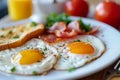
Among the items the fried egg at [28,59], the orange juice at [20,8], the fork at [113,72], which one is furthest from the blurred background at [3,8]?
the fork at [113,72]

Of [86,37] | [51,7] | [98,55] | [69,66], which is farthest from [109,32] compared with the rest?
[51,7]

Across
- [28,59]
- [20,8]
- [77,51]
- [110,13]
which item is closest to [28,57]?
[28,59]

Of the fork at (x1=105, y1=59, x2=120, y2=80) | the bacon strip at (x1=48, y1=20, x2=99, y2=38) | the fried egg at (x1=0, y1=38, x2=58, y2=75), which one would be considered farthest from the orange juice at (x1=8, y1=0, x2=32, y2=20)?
the fork at (x1=105, y1=59, x2=120, y2=80)

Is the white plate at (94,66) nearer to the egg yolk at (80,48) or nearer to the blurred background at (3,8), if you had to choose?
the egg yolk at (80,48)

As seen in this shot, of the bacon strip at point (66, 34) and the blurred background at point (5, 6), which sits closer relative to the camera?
the bacon strip at point (66, 34)

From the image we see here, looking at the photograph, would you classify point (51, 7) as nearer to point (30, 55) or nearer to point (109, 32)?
point (109, 32)

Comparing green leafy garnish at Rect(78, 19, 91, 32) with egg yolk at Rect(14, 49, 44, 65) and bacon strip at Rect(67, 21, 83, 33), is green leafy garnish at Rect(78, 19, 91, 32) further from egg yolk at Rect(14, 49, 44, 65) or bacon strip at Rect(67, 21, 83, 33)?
egg yolk at Rect(14, 49, 44, 65)
